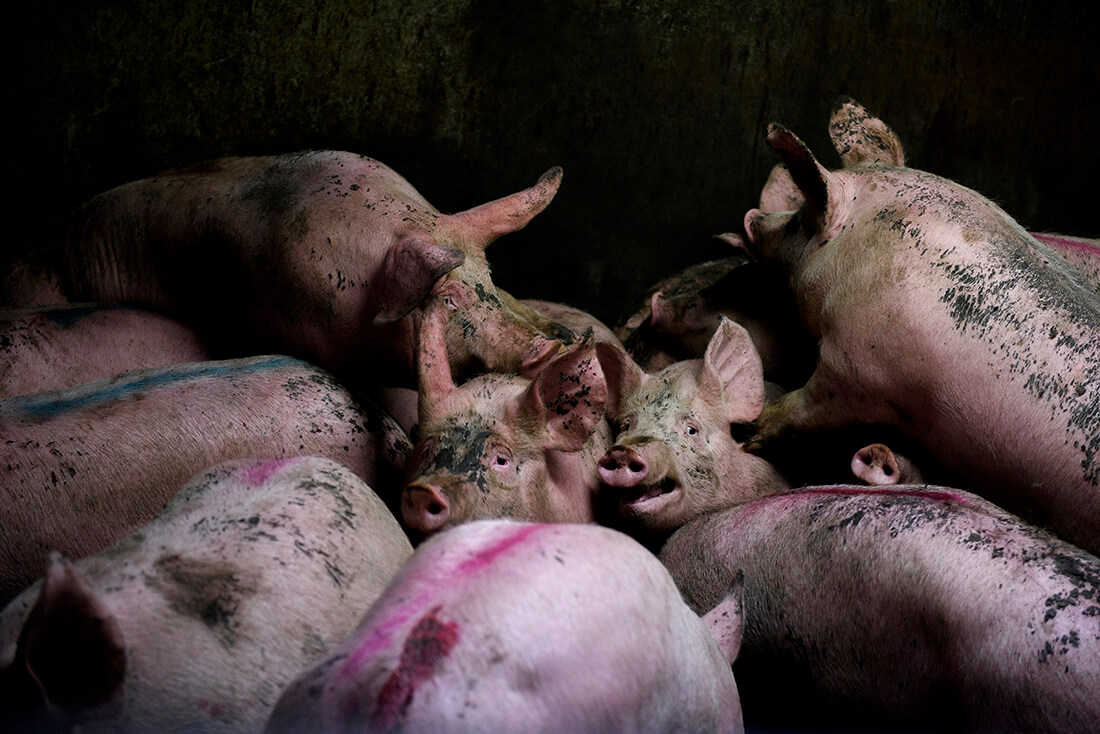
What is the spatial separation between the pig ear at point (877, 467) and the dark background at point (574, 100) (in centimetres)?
140

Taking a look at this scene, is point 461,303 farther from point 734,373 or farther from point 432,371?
point 734,373

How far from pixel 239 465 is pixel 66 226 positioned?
65.9 inches

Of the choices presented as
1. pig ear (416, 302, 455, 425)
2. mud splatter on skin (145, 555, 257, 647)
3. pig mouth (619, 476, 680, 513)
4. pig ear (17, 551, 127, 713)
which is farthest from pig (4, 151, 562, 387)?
pig ear (17, 551, 127, 713)

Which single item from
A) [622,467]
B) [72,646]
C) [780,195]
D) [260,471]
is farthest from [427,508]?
[780,195]

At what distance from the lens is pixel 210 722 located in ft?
5.34

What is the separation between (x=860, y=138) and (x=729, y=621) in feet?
6.01

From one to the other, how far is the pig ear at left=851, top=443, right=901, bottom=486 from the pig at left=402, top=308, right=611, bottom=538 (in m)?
0.69

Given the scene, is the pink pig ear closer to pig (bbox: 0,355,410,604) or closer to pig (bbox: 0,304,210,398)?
pig (bbox: 0,355,410,604)

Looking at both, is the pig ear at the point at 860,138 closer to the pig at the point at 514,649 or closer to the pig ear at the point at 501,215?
the pig ear at the point at 501,215

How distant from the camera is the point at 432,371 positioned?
2.60 m

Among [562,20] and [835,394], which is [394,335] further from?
[562,20]

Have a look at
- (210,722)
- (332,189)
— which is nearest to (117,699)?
(210,722)

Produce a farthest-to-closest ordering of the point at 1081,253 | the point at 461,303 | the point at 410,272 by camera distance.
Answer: the point at 1081,253, the point at 461,303, the point at 410,272

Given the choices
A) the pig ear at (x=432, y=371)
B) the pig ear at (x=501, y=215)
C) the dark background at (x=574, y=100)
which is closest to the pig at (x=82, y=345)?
the dark background at (x=574, y=100)
